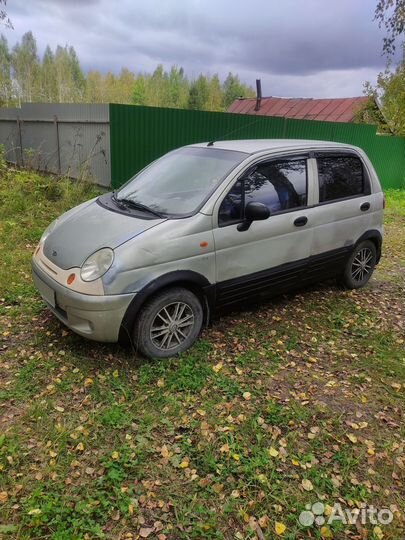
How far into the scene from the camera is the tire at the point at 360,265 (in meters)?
5.11

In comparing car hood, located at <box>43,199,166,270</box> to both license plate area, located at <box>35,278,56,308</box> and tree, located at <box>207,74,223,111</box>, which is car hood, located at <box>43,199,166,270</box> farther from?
tree, located at <box>207,74,223,111</box>

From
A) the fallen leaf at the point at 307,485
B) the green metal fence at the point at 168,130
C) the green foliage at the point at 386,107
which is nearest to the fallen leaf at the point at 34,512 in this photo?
the fallen leaf at the point at 307,485

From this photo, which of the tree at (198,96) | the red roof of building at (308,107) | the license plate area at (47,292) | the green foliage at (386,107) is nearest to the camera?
the license plate area at (47,292)

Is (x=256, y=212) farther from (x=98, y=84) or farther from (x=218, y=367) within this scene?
(x=98, y=84)

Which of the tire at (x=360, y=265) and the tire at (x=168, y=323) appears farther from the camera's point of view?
the tire at (x=360, y=265)

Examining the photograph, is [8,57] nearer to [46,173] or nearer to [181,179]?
[46,173]

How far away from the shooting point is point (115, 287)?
318 cm

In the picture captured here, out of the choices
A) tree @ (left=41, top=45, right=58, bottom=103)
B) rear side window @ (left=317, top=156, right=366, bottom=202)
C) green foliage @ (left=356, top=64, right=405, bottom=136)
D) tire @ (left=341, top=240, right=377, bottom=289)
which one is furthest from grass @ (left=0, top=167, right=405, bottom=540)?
tree @ (left=41, top=45, right=58, bottom=103)

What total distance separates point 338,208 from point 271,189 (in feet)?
3.38

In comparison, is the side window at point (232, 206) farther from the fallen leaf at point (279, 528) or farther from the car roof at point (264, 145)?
the fallen leaf at point (279, 528)

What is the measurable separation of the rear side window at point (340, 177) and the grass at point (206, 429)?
139cm

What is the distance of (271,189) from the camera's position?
406cm

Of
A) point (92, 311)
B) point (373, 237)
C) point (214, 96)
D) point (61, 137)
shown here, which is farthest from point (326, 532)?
point (214, 96)

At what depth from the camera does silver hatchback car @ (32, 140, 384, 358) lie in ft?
10.7
